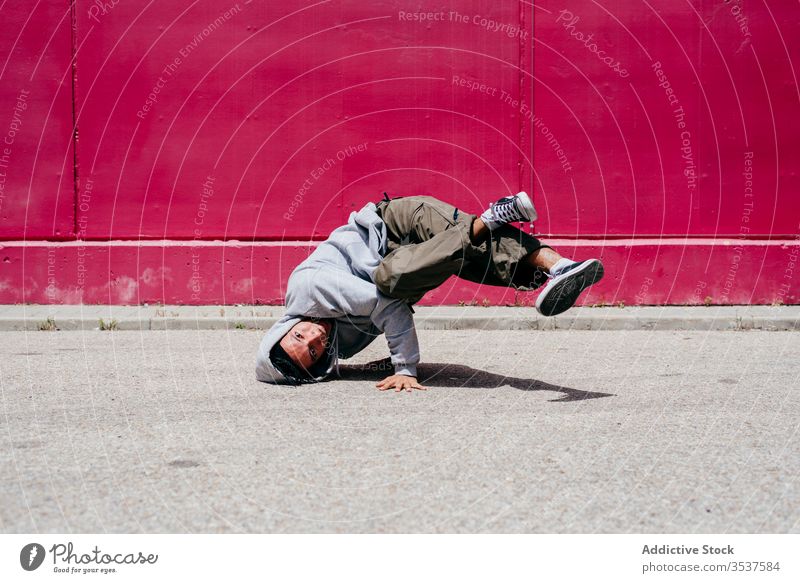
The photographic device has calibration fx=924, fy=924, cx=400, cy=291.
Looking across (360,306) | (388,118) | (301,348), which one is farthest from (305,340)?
(388,118)

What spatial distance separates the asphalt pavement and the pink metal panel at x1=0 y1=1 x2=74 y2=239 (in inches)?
135

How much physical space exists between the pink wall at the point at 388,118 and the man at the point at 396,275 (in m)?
4.16

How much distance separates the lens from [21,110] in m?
9.62

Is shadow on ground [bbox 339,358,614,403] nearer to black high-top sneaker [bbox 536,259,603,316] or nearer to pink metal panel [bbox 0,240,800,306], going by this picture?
black high-top sneaker [bbox 536,259,603,316]

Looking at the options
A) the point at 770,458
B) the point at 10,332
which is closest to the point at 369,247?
the point at 770,458

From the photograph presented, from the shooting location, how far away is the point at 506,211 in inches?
189

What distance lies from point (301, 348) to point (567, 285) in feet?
5.17

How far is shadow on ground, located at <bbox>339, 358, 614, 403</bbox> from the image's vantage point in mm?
5188

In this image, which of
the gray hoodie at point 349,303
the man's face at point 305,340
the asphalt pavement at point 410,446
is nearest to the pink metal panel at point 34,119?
the asphalt pavement at point 410,446

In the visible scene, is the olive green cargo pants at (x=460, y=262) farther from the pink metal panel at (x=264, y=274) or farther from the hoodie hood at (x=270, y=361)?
the pink metal panel at (x=264, y=274)

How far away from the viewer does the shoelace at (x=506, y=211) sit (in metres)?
4.76

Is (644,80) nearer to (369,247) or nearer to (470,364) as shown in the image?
(470,364)

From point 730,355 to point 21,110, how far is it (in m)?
7.37

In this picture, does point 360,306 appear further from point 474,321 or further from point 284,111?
point 284,111
